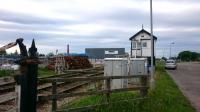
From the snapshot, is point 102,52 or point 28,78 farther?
point 102,52

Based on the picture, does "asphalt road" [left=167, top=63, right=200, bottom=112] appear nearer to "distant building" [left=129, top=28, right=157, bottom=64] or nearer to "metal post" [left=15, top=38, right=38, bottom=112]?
"metal post" [left=15, top=38, right=38, bottom=112]

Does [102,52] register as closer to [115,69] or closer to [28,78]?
[115,69]

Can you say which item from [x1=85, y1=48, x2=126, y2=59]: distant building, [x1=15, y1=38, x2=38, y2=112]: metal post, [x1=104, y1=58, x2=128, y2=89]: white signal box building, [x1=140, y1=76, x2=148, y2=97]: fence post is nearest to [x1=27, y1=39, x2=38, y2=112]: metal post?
[x1=15, y1=38, x2=38, y2=112]: metal post

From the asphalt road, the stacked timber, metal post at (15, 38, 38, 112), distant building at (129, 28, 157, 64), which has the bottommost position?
the asphalt road

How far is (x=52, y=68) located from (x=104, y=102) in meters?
32.4

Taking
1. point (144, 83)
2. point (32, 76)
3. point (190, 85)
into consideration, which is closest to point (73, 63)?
point (190, 85)

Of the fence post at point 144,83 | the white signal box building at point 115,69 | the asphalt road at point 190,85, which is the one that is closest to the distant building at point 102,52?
the asphalt road at point 190,85

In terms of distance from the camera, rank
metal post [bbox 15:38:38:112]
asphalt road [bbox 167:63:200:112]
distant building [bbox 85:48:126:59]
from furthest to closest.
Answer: distant building [bbox 85:48:126:59] → asphalt road [bbox 167:63:200:112] → metal post [bbox 15:38:38:112]

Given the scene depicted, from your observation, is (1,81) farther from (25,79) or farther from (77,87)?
(25,79)

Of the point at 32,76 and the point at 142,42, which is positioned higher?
the point at 142,42

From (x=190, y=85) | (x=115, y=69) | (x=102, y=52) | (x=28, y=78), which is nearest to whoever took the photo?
(x=28, y=78)

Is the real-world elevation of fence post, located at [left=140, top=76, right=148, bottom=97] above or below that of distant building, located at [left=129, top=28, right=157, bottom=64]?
below

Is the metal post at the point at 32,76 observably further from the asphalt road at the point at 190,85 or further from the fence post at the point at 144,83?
the asphalt road at the point at 190,85

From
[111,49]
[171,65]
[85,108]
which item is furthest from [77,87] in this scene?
[111,49]
